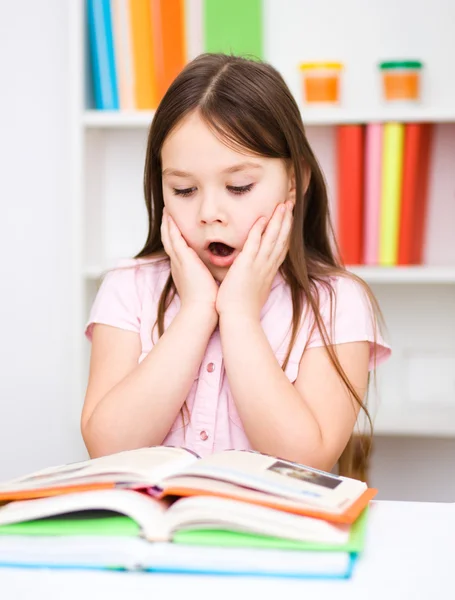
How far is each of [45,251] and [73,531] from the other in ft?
5.87

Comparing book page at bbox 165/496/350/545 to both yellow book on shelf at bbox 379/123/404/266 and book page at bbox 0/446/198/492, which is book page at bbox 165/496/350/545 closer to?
book page at bbox 0/446/198/492

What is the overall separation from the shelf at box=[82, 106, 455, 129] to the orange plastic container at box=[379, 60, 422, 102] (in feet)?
0.10

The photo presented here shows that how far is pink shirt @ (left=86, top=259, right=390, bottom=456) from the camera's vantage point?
1322mm

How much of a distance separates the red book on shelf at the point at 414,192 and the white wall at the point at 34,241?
97cm

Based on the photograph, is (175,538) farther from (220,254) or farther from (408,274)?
(408,274)

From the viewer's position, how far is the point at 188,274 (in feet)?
4.37

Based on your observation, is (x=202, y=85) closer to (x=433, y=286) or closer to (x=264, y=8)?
(x=264, y=8)

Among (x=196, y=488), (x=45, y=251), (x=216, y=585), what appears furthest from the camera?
(x=45, y=251)

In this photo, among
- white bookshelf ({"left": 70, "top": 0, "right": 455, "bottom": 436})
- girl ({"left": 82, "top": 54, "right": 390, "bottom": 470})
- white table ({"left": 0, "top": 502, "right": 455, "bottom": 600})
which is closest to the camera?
white table ({"left": 0, "top": 502, "right": 455, "bottom": 600})

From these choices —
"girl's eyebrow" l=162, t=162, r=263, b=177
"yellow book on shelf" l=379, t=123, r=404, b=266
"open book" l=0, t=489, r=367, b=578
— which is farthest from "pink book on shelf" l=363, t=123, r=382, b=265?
"open book" l=0, t=489, r=367, b=578

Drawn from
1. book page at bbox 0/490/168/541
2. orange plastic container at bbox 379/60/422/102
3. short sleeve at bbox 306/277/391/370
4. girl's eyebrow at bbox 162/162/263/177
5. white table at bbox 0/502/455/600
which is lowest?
white table at bbox 0/502/455/600

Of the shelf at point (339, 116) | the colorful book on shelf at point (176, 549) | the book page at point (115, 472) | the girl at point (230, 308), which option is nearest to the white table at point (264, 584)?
the colorful book on shelf at point (176, 549)

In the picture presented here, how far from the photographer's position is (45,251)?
2.46 meters

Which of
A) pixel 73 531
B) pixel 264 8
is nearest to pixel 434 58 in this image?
pixel 264 8
